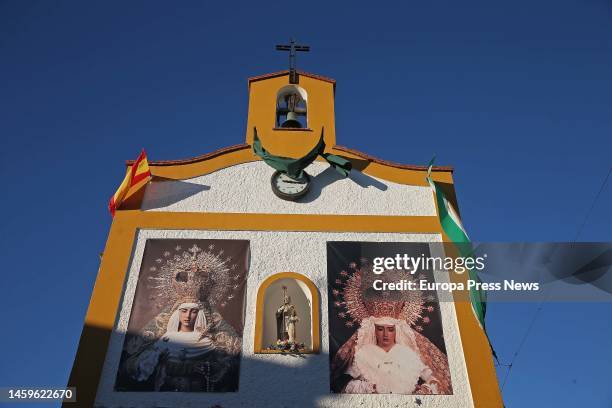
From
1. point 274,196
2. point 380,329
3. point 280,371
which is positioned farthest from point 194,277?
point 380,329

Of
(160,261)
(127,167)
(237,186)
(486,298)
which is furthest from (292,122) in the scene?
(486,298)

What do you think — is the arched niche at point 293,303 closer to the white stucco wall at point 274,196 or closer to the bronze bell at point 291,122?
the white stucco wall at point 274,196

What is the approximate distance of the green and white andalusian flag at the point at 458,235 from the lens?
471 inches

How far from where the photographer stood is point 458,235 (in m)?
13.2

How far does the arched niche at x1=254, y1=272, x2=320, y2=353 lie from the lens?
37.9ft

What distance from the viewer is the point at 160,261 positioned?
12.5m

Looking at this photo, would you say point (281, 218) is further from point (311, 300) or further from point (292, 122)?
point (292, 122)

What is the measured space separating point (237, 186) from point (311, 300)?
359cm

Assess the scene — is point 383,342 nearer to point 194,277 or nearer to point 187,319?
point 187,319

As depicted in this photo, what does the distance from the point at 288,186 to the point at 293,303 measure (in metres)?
3.02

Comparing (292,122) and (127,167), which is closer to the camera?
(127,167)

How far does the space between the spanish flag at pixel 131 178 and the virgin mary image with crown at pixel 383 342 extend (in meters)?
5.22

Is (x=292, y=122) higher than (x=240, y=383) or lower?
higher

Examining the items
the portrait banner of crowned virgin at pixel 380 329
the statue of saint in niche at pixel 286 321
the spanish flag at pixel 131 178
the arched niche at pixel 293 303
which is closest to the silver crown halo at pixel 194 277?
the arched niche at pixel 293 303
